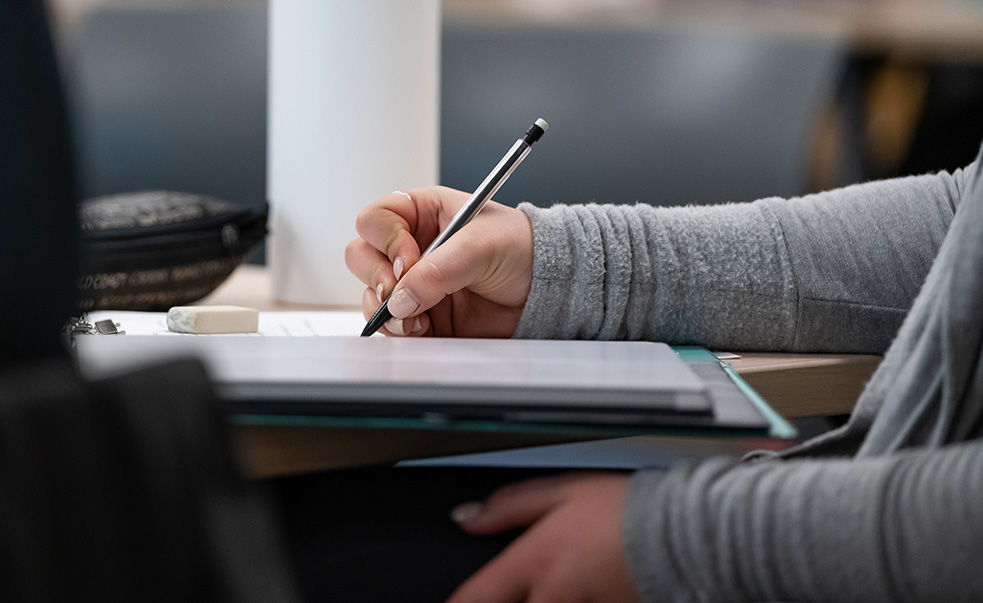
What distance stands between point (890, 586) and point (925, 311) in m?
0.14

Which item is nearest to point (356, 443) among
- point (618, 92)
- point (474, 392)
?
point (474, 392)

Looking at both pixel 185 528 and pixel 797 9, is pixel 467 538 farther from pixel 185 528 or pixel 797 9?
pixel 797 9

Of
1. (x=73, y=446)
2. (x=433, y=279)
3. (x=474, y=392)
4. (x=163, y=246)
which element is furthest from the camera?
(x=163, y=246)

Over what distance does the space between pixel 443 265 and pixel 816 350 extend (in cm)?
25

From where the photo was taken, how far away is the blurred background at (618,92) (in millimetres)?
1583

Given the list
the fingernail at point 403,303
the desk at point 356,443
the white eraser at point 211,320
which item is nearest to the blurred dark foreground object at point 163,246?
the white eraser at point 211,320

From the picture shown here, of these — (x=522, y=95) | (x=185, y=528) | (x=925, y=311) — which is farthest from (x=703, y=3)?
(x=185, y=528)

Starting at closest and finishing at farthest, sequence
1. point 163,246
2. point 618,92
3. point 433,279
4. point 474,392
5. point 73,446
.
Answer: point 73,446 < point 474,392 < point 433,279 < point 163,246 < point 618,92

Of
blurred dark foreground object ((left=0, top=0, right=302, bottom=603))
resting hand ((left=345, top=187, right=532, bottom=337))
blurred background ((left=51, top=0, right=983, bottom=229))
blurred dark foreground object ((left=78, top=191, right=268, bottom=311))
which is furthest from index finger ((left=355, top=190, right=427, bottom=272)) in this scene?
blurred background ((left=51, top=0, right=983, bottom=229))

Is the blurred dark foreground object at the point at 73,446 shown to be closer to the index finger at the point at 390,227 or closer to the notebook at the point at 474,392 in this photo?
→ the notebook at the point at 474,392

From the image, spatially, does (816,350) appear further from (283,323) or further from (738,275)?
(283,323)

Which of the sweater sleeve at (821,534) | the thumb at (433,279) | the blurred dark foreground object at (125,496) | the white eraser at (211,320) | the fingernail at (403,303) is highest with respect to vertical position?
the blurred dark foreground object at (125,496)

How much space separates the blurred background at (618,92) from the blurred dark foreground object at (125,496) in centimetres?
140

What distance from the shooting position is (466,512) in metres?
0.42
